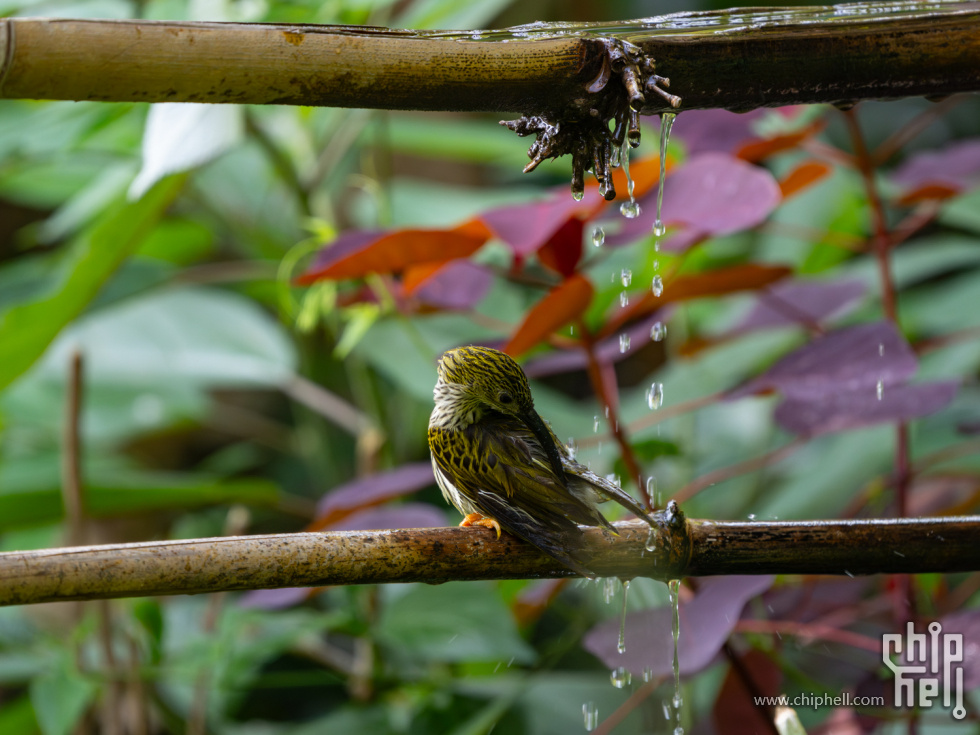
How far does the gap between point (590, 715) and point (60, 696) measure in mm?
808

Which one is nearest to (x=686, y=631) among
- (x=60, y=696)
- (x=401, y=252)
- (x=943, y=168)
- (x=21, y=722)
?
(x=401, y=252)

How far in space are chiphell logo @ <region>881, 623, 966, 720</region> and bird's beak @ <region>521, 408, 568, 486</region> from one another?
0.54m

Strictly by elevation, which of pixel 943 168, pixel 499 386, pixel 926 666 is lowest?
pixel 926 666

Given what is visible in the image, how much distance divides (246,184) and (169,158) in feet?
3.40

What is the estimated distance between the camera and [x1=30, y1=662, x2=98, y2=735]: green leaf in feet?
4.05

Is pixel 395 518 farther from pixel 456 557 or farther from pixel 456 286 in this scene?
pixel 456 557

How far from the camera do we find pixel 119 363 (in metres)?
2.05

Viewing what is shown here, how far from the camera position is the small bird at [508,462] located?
2.86 feet

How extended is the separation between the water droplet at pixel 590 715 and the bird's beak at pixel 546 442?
27.9 inches

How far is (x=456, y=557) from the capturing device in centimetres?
79

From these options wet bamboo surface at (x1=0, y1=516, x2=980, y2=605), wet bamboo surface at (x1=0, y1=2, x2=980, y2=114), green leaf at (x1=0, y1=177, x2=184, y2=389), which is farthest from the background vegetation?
wet bamboo surface at (x1=0, y1=2, x2=980, y2=114)

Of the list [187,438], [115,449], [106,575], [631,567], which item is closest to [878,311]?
[631,567]

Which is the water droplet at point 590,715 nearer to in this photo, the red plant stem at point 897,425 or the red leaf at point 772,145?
the red plant stem at point 897,425

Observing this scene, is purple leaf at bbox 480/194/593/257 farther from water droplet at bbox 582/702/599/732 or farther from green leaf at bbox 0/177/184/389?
water droplet at bbox 582/702/599/732
